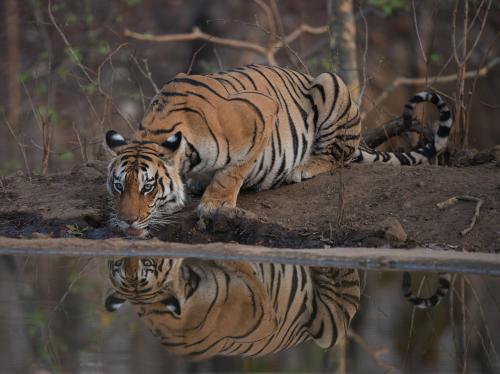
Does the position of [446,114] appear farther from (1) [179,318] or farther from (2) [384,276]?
(1) [179,318]

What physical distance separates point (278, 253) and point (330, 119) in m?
2.89

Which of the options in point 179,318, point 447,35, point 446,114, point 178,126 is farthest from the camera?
point 447,35

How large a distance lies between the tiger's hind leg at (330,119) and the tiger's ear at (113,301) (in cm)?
380

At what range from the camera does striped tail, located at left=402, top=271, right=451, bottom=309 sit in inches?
231

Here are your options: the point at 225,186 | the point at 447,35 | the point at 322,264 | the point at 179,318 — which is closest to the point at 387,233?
the point at 322,264

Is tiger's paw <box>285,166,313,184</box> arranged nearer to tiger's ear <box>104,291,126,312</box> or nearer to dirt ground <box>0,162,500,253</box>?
dirt ground <box>0,162,500,253</box>

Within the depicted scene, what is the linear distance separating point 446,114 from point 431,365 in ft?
18.6

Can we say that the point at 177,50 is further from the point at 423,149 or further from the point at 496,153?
the point at 496,153

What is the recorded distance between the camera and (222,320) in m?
5.36

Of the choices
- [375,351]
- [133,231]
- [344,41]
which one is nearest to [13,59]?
[344,41]

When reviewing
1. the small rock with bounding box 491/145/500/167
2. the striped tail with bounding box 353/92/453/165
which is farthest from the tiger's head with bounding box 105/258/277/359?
the striped tail with bounding box 353/92/453/165

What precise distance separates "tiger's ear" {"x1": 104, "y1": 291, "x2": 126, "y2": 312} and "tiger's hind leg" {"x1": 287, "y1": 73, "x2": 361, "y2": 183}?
12.5ft

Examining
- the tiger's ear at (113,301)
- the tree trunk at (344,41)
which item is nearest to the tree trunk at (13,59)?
the tree trunk at (344,41)

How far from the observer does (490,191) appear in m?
8.23
